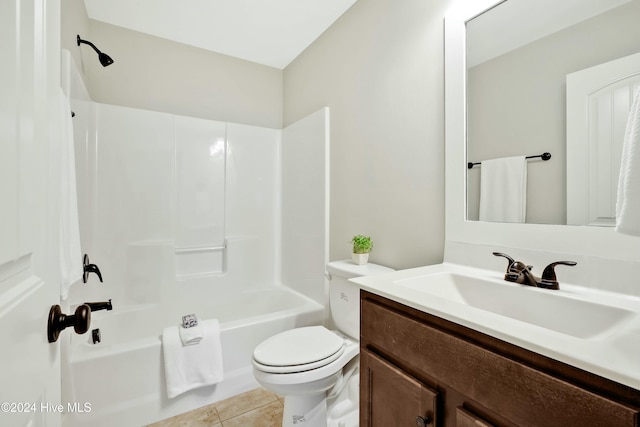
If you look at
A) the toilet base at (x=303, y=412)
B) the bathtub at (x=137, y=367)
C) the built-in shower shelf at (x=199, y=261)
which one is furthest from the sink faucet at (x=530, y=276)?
the built-in shower shelf at (x=199, y=261)

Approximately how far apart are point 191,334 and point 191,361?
0.53 feet

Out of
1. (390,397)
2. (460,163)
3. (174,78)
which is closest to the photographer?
(390,397)

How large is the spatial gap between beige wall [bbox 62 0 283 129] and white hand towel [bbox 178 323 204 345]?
181cm

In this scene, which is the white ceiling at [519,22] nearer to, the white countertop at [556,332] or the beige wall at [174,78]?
the white countertop at [556,332]

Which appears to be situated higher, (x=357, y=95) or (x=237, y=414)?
(x=357, y=95)

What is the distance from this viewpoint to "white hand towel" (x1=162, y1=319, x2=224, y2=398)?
165 cm

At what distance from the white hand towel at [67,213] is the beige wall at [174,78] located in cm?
81

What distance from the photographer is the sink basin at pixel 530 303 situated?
0.75 meters

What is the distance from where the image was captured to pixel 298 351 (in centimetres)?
141

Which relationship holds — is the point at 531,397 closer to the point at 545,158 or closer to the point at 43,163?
the point at 545,158

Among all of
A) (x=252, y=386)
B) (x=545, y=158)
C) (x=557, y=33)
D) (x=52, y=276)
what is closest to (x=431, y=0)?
(x=557, y=33)

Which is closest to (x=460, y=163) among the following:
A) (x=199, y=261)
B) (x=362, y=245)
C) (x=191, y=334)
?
(x=362, y=245)

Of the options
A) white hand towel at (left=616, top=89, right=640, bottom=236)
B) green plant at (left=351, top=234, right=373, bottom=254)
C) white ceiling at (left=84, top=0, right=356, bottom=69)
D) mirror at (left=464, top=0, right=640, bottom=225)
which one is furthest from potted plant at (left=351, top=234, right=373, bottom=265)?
white ceiling at (left=84, top=0, right=356, bottom=69)

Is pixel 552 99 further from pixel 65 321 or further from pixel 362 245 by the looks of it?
pixel 65 321
